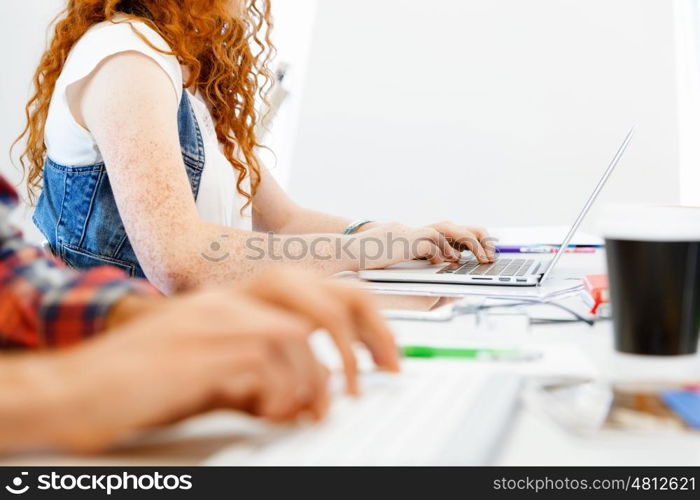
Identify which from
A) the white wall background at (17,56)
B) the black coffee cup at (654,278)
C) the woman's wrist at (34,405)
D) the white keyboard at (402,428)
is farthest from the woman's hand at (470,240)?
the white wall background at (17,56)

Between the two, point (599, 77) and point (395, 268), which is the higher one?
point (599, 77)

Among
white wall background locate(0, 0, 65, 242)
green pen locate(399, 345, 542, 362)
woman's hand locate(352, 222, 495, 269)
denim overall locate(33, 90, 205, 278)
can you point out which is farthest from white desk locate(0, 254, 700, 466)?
white wall background locate(0, 0, 65, 242)

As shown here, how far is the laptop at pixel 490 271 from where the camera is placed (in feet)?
3.40

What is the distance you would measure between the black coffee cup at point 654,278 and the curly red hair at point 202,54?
2.62 feet

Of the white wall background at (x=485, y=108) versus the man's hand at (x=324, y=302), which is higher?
the white wall background at (x=485, y=108)

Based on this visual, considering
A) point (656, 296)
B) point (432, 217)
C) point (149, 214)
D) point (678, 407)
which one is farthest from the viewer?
point (432, 217)

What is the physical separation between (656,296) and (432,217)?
2.56 meters

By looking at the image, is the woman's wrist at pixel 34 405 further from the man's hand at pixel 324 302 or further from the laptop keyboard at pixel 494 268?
the laptop keyboard at pixel 494 268

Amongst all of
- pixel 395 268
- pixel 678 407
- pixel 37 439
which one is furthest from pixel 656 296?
pixel 395 268

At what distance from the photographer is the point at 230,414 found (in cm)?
43

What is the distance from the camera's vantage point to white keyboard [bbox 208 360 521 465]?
361mm

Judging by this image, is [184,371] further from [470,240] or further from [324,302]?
[470,240]

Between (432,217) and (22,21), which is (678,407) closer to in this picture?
(22,21)
